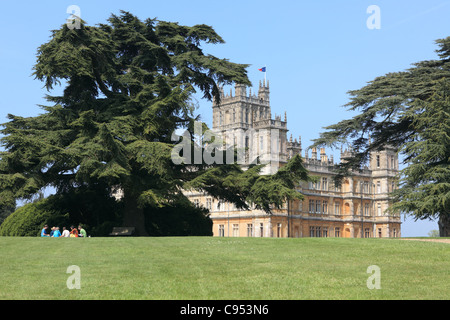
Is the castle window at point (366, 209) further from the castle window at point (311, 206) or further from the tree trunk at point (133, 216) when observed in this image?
the tree trunk at point (133, 216)

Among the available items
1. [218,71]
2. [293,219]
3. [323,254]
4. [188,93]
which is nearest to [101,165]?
[188,93]

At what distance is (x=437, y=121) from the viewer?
27.1m

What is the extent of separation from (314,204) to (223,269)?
63.5 m

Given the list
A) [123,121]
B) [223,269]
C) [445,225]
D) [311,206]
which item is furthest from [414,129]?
[311,206]

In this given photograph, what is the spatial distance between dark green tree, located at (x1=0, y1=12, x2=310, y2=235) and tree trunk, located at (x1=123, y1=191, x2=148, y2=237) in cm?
5

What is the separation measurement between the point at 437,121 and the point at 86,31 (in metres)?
16.5

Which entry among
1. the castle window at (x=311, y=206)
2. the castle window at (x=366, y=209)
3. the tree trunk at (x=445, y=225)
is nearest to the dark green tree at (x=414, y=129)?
the tree trunk at (x=445, y=225)

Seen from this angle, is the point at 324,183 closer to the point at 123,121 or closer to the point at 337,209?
the point at 337,209

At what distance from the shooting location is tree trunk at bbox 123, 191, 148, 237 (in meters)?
29.1

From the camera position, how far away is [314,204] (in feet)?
251

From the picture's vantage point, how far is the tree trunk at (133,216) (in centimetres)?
2908

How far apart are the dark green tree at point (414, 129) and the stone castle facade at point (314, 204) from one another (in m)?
34.0

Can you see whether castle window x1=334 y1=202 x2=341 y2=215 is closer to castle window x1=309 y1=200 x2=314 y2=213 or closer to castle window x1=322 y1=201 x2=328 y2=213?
castle window x1=322 y1=201 x2=328 y2=213
